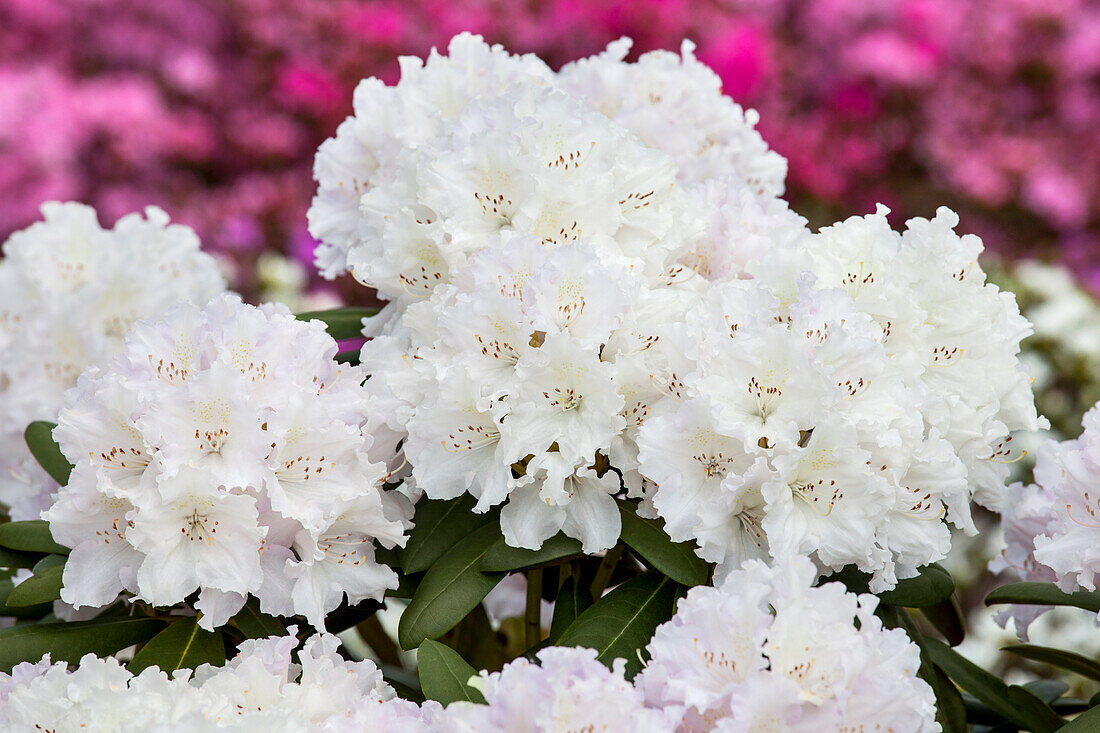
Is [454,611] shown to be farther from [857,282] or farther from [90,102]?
[90,102]

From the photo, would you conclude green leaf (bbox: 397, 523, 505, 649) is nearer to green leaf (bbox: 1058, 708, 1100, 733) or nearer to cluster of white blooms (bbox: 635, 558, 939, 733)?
cluster of white blooms (bbox: 635, 558, 939, 733)

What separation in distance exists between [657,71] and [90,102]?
12.1 ft

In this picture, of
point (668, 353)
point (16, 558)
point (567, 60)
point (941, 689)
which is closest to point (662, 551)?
point (668, 353)

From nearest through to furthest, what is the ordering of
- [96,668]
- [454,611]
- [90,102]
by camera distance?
1. [96,668]
2. [454,611]
3. [90,102]

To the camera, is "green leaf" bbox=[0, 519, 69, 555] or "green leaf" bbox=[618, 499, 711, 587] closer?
"green leaf" bbox=[618, 499, 711, 587]

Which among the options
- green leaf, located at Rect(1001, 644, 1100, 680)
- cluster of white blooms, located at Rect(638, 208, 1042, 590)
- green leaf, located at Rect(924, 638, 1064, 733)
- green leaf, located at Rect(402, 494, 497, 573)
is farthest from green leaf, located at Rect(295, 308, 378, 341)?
green leaf, located at Rect(1001, 644, 1100, 680)

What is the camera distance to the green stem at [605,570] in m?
1.22

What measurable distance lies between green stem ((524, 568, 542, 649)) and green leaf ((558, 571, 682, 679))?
0.49ft

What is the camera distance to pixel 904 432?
103cm

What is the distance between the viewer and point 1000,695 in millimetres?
1282

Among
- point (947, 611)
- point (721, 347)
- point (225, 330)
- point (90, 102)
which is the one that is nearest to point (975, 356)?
point (721, 347)

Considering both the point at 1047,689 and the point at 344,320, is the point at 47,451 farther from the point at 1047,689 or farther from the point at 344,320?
the point at 1047,689

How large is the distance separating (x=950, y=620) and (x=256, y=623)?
78cm

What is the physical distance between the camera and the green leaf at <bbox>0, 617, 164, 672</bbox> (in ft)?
3.78
